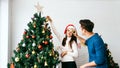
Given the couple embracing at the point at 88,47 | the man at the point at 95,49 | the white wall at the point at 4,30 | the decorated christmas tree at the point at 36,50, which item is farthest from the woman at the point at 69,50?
the white wall at the point at 4,30

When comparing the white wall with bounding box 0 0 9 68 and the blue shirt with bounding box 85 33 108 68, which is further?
the white wall with bounding box 0 0 9 68

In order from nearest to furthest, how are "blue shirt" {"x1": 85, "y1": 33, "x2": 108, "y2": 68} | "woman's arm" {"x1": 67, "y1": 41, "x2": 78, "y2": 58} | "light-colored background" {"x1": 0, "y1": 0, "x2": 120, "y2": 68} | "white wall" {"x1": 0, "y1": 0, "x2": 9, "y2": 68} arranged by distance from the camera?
"blue shirt" {"x1": 85, "y1": 33, "x2": 108, "y2": 68} < "woman's arm" {"x1": 67, "y1": 41, "x2": 78, "y2": 58} < "white wall" {"x1": 0, "y1": 0, "x2": 9, "y2": 68} < "light-colored background" {"x1": 0, "y1": 0, "x2": 120, "y2": 68}

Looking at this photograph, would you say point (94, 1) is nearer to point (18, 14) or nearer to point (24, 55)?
point (18, 14)

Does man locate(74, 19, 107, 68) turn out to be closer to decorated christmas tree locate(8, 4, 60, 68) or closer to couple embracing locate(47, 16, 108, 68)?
couple embracing locate(47, 16, 108, 68)

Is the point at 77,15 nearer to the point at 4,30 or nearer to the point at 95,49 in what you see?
the point at 4,30

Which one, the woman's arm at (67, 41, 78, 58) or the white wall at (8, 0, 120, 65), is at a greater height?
the white wall at (8, 0, 120, 65)

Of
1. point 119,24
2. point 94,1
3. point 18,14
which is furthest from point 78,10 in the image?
point 18,14

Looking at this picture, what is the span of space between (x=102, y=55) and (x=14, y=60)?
111 cm

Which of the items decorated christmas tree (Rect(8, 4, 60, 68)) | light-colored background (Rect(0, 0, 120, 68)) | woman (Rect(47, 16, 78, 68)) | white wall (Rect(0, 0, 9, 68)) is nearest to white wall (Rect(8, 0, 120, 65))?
light-colored background (Rect(0, 0, 120, 68))

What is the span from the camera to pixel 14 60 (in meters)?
3.09

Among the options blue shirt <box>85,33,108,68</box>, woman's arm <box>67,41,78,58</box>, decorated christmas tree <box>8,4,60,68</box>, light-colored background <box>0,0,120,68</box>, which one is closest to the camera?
blue shirt <box>85,33,108,68</box>

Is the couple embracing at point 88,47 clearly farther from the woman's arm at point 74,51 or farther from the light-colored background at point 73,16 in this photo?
the light-colored background at point 73,16

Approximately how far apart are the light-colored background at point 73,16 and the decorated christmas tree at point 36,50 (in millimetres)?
661

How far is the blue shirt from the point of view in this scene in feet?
8.71
